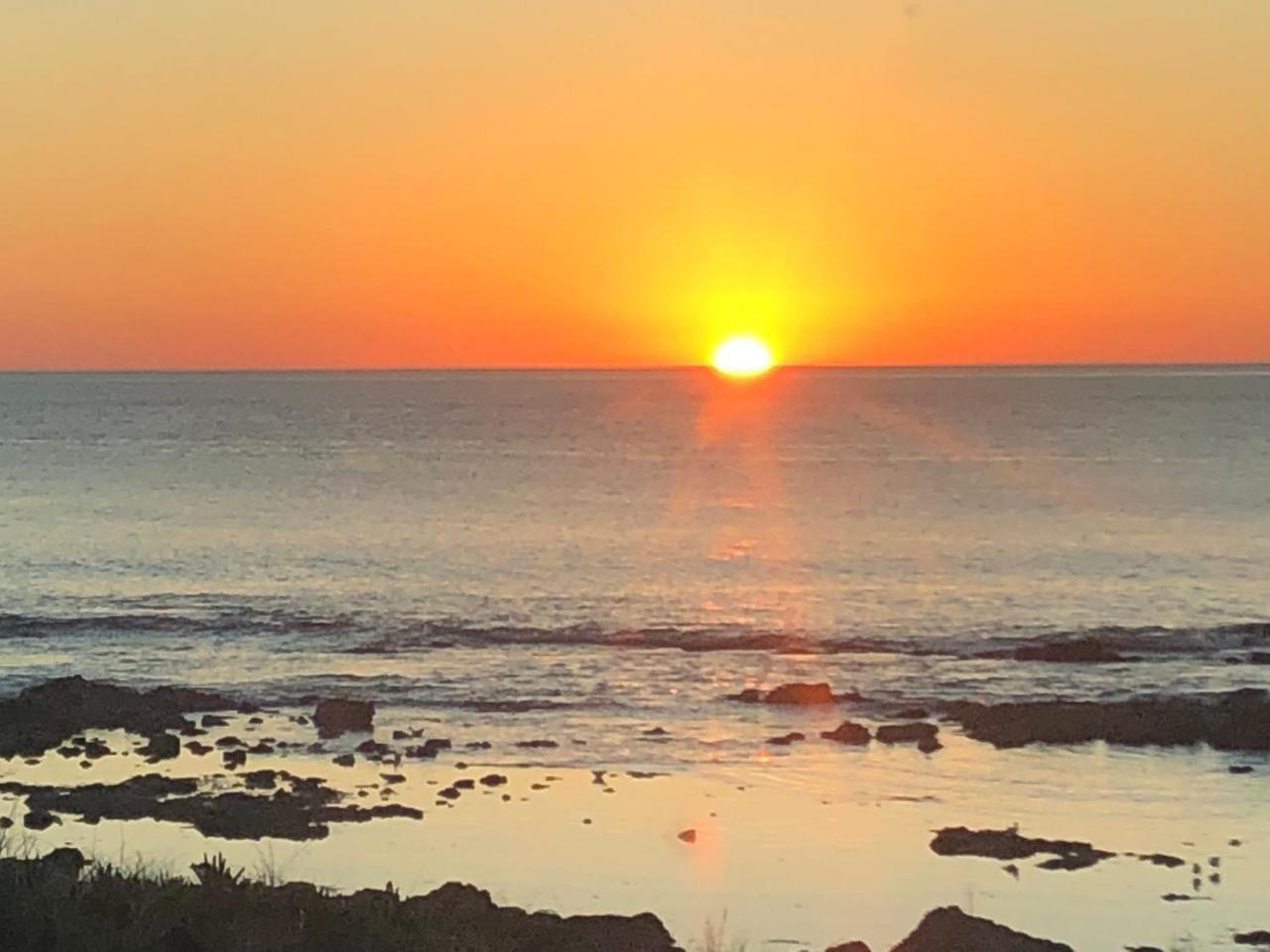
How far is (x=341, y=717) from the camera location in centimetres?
2634

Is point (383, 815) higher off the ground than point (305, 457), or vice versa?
point (305, 457)

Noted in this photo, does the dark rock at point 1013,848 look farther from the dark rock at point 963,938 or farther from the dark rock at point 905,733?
the dark rock at point 905,733

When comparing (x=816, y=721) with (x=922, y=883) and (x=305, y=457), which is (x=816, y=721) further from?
(x=305, y=457)

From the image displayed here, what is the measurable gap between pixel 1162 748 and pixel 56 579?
32.6 meters

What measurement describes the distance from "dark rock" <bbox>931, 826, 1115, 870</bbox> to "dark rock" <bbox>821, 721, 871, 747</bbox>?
5972 mm

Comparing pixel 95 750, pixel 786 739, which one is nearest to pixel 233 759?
pixel 95 750

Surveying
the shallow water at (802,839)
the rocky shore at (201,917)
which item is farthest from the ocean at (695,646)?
the rocky shore at (201,917)

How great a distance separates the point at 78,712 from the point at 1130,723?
15090 millimetres

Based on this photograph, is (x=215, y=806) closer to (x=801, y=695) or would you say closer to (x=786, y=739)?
(x=786, y=739)

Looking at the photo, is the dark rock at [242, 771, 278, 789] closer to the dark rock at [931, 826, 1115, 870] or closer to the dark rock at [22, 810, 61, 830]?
the dark rock at [22, 810, 61, 830]

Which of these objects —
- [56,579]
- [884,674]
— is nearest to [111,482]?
[56,579]

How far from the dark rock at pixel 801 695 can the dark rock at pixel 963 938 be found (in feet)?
48.9

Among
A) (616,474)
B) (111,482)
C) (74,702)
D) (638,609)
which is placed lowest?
(74,702)

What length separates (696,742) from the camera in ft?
84.4
